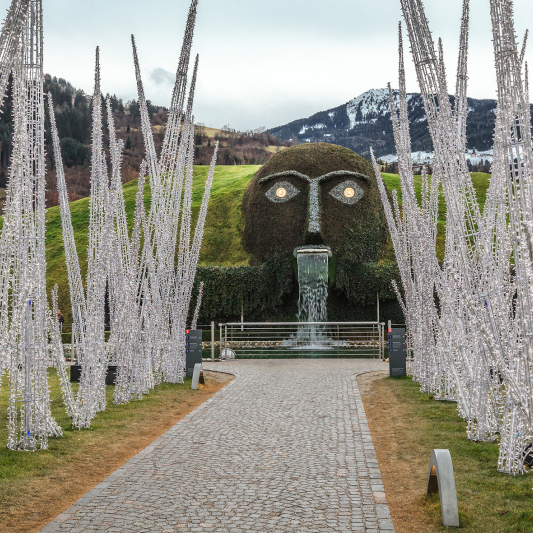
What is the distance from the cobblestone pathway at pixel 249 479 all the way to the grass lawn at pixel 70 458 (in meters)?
0.20

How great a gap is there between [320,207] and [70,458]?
16498mm

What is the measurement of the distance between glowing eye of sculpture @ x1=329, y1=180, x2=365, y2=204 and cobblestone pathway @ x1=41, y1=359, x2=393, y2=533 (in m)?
13.7

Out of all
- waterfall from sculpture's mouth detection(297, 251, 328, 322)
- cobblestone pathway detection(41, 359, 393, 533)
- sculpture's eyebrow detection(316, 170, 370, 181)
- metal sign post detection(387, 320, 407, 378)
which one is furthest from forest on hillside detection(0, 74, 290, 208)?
cobblestone pathway detection(41, 359, 393, 533)

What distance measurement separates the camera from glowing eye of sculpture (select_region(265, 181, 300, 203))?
21.5 meters

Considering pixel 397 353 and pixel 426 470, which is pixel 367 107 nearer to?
pixel 397 353

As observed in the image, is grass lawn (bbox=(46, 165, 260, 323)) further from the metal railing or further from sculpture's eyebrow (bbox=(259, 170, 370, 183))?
the metal railing

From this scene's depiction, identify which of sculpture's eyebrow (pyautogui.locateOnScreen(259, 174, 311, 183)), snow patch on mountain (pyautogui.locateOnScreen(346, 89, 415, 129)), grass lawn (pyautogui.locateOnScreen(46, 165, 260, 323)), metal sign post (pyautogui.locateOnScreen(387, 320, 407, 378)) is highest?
snow patch on mountain (pyautogui.locateOnScreen(346, 89, 415, 129))

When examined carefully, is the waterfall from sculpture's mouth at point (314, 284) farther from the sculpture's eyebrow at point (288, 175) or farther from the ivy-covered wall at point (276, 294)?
the sculpture's eyebrow at point (288, 175)

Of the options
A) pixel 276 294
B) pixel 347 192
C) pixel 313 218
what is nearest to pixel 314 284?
pixel 276 294

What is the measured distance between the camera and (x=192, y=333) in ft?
37.3

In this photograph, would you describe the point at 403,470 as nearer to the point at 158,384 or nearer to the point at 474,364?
the point at 474,364

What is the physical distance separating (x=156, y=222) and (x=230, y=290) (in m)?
10.9

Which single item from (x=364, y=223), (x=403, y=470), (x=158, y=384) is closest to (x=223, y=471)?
(x=403, y=470)

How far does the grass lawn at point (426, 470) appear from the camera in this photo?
376 cm
